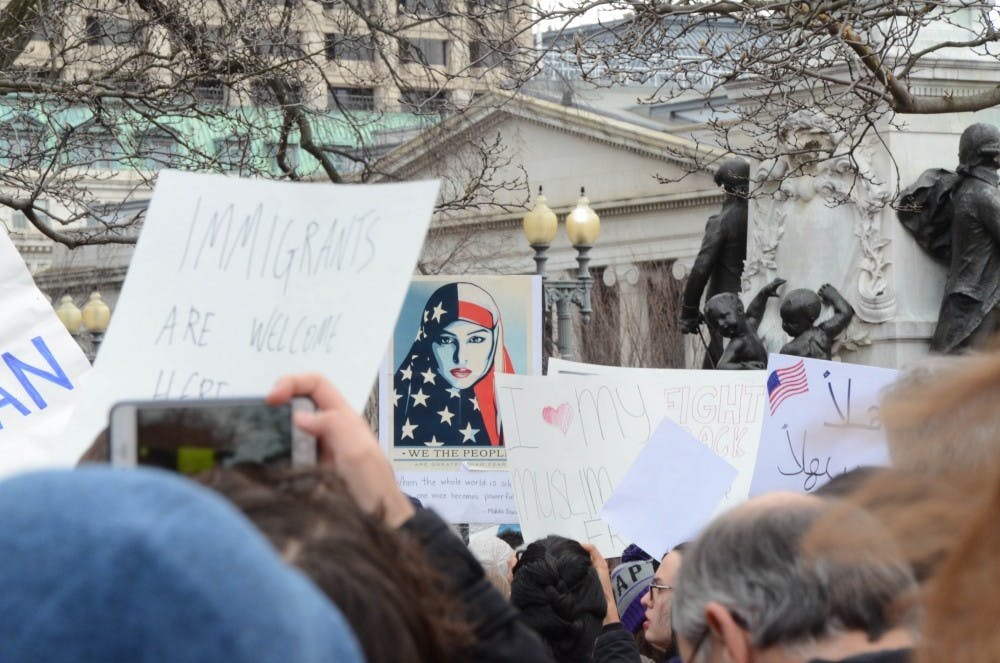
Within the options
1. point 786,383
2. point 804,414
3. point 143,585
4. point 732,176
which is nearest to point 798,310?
point 732,176

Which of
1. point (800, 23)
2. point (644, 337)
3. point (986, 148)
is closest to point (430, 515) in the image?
point (800, 23)

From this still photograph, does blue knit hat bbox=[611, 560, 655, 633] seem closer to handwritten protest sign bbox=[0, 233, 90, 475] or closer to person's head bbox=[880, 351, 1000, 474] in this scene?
handwritten protest sign bbox=[0, 233, 90, 475]

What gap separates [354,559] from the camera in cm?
144

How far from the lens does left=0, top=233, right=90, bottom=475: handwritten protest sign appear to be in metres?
4.15

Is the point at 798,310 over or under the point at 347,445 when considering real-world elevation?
over

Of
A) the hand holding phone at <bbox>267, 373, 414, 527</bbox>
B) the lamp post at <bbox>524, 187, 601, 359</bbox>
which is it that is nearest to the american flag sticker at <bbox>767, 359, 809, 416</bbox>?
the hand holding phone at <bbox>267, 373, 414, 527</bbox>

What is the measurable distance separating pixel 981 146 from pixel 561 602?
609 cm

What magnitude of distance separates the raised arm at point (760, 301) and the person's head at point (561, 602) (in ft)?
21.9

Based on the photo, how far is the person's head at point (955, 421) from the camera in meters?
1.33

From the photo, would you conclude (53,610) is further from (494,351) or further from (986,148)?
(986,148)

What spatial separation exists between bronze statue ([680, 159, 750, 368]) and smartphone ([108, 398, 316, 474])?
10.1 m

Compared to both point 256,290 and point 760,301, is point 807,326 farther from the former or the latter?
point 256,290

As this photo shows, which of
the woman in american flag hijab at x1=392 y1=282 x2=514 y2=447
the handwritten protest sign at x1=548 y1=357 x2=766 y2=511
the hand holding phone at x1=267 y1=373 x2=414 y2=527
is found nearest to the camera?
the hand holding phone at x1=267 y1=373 x2=414 y2=527

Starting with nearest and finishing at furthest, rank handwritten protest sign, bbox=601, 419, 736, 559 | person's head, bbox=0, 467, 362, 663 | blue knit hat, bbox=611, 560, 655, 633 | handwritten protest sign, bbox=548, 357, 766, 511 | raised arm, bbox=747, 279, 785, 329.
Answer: person's head, bbox=0, 467, 362, 663
handwritten protest sign, bbox=601, 419, 736, 559
blue knit hat, bbox=611, 560, 655, 633
handwritten protest sign, bbox=548, 357, 766, 511
raised arm, bbox=747, 279, 785, 329
